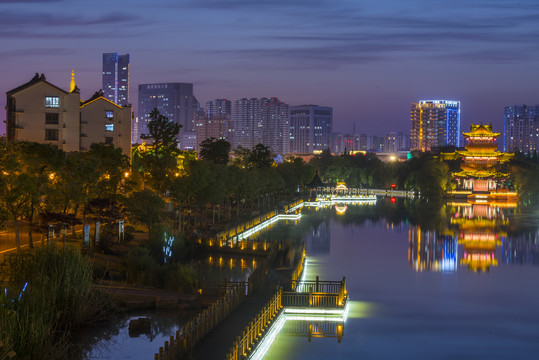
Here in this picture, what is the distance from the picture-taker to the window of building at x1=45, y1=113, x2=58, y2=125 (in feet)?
Result: 184

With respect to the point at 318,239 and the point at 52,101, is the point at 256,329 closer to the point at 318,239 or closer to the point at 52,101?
the point at 318,239

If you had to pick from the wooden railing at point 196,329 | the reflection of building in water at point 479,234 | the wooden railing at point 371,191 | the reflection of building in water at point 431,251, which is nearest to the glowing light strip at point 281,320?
the wooden railing at point 196,329

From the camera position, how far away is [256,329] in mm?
20609

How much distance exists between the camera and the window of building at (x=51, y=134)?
56.1 meters

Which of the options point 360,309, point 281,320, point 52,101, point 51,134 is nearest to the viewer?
point 281,320

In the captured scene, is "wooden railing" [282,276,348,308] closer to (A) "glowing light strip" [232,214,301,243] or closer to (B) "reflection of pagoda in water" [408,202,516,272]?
(B) "reflection of pagoda in water" [408,202,516,272]

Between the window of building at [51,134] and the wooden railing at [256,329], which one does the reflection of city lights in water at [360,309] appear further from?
the window of building at [51,134]

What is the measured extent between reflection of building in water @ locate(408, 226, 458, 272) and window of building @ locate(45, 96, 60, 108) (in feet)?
96.7

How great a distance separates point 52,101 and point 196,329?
135 ft

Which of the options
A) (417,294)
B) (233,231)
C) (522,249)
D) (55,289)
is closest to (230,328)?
(55,289)

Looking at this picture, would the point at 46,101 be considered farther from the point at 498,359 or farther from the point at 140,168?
the point at 498,359

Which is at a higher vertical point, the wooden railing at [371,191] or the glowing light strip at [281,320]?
the wooden railing at [371,191]

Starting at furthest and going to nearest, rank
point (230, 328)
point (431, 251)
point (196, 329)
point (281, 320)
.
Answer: point (431, 251) → point (281, 320) → point (230, 328) → point (196, 329)

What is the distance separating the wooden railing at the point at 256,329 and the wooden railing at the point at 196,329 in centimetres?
112
